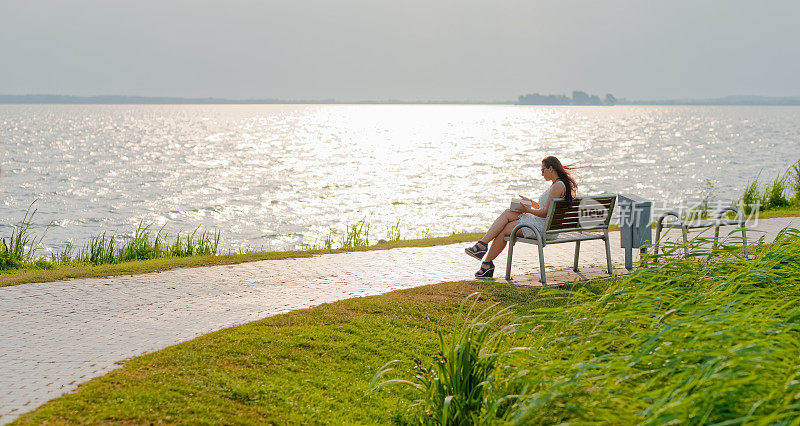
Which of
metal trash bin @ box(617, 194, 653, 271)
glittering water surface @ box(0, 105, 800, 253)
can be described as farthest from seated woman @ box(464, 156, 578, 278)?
glittering water surface @ box(0, 105, 800, 253)

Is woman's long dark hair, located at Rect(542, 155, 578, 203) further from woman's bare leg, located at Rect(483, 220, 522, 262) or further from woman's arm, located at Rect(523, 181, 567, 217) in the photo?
woman's bare leg, located at Rect(483, 220, 522, 262)

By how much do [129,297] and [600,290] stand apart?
492 centimetres

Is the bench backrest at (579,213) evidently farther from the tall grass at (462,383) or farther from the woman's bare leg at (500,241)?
the tall grass at (462,383)

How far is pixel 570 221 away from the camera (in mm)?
7859

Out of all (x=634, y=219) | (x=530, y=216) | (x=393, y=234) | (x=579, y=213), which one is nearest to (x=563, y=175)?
(x=579, y=213)

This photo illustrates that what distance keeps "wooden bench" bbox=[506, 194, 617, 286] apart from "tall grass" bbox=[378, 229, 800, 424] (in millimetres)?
2924

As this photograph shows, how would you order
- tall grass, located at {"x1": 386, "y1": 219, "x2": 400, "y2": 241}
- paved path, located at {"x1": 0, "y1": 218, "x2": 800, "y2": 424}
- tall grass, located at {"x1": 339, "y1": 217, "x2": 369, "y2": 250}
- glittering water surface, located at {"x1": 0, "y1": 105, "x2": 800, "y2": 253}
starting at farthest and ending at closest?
glittering water surface, located at {"x1": 0, "y1": 105, "x2": 800, "y2": 253}
tall grass, located at {"x1": 386, "y1": 219, "x2": 400, "y2": 241}
tall grass, located at {"x1": 339, "y1": 217, "x2": 369, "y2": 250}
paved path, located at {"x1": 0, "y1": 218, "x2": 800, "y2": 424}

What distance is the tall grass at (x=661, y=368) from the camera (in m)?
2.77

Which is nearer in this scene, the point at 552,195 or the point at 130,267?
the point at 552,195

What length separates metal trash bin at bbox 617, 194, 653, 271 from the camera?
818 cm

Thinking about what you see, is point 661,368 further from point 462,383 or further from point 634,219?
point 634,219

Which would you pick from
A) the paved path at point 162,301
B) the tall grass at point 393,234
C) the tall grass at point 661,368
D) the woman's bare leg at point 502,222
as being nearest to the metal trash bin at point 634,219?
the paved path at point 162,301

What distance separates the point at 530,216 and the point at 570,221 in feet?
1.56

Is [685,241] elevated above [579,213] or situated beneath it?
situated beneath
